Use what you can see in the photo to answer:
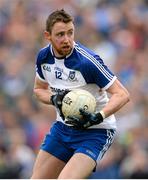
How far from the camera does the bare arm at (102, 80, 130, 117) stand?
7.82 metres

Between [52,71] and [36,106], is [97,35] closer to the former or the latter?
[36,106]

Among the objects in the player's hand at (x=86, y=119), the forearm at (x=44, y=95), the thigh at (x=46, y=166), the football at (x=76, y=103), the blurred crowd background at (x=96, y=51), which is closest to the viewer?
the player's hand at (x=86, y=119)

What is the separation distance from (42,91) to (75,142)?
797mm

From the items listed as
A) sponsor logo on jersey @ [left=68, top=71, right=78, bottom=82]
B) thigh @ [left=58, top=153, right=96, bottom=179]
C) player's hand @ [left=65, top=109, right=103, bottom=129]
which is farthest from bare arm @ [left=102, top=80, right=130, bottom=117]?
thigh @ [left=58, top=153, right=96, bottom=179]

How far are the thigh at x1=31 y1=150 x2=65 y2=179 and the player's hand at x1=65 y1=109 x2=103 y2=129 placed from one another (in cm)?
57

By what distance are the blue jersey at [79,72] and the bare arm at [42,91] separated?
190mm

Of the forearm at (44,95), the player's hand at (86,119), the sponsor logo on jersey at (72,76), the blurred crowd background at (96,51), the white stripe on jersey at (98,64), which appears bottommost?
the blurred crowd background at (96,51)

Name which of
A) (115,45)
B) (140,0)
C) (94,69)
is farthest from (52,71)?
(140,0)

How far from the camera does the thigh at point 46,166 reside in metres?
8.24

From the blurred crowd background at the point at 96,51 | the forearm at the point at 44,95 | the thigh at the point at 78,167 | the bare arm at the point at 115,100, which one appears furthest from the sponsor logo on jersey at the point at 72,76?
the blurred crowd background at the point at 96,51

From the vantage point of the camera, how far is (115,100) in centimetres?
785

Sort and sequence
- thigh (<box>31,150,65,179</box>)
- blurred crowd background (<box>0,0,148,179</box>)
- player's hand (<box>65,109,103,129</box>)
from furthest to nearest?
1. blurred crowd background (<box>0,0,148,179</box>)
2. thigh (<box>31,150,65,179</box>)
3. player's hand (<box>65,109,103,129</box>)

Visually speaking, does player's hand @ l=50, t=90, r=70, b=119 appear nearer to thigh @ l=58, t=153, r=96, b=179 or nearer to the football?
the football

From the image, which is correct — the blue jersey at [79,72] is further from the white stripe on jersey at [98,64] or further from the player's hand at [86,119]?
the player's hand at [86,119]
